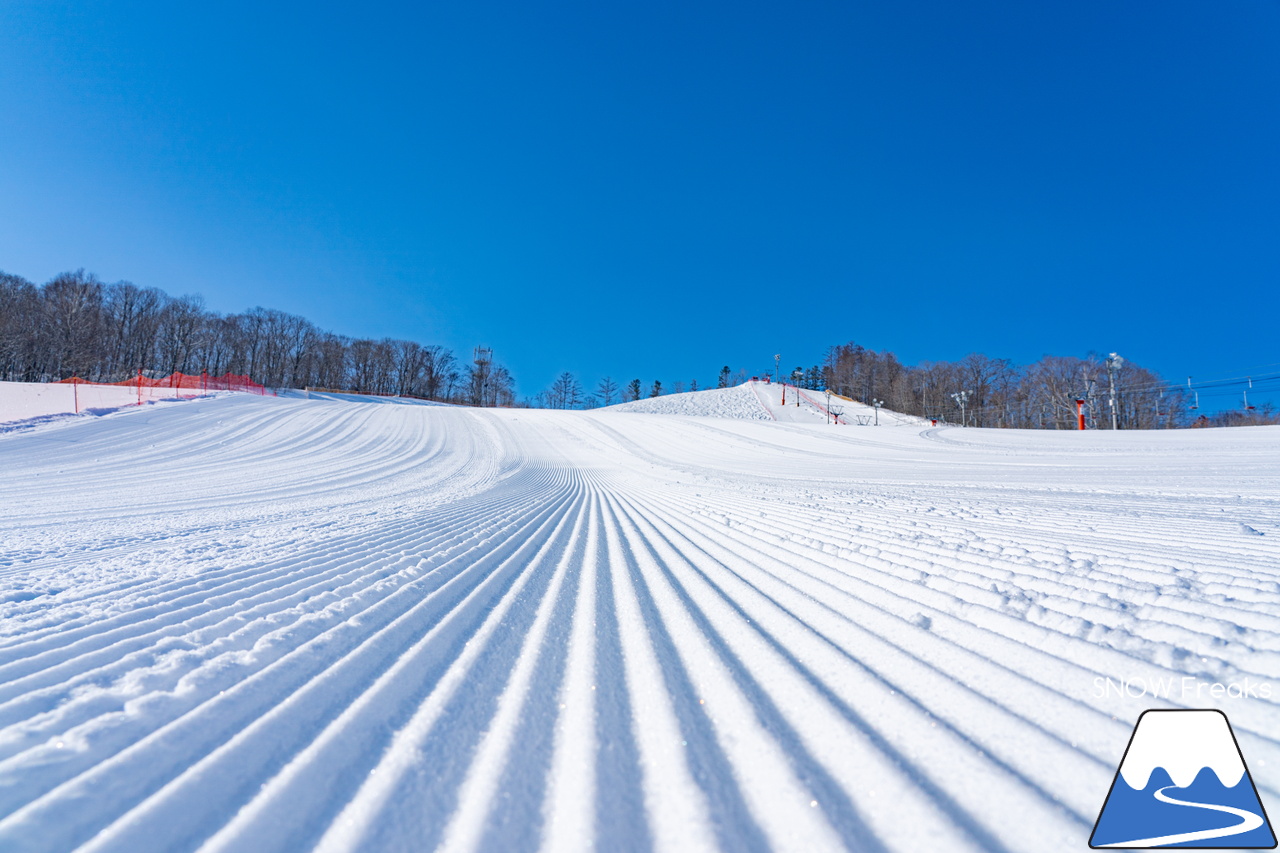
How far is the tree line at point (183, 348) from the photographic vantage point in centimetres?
3825

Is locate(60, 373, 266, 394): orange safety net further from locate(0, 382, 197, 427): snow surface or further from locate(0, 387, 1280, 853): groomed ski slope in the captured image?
locate(0, 387, 1280, 853): groomed ski slope

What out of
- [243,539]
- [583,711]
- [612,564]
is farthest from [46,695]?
[243,539]

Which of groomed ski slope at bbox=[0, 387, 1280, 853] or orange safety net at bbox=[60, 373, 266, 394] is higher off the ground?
orange safety net at bbox=[60, 373, 266, 394]

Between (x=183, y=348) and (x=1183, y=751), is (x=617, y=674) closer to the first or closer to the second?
(x=1183, y=751)

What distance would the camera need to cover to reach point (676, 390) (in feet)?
286

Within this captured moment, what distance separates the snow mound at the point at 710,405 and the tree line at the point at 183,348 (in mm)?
23279

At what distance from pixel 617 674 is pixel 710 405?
52.9 meters

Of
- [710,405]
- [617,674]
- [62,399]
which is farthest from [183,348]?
[617,674]

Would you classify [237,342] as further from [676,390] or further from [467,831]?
[467,831]

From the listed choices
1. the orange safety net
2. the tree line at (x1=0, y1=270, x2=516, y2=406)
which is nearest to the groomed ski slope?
the orange safety net

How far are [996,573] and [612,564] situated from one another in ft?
9.10

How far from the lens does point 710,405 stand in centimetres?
5428

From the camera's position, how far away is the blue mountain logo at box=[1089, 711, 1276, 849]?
1250 mm

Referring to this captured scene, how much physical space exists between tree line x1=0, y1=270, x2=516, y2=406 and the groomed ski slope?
172 feet
